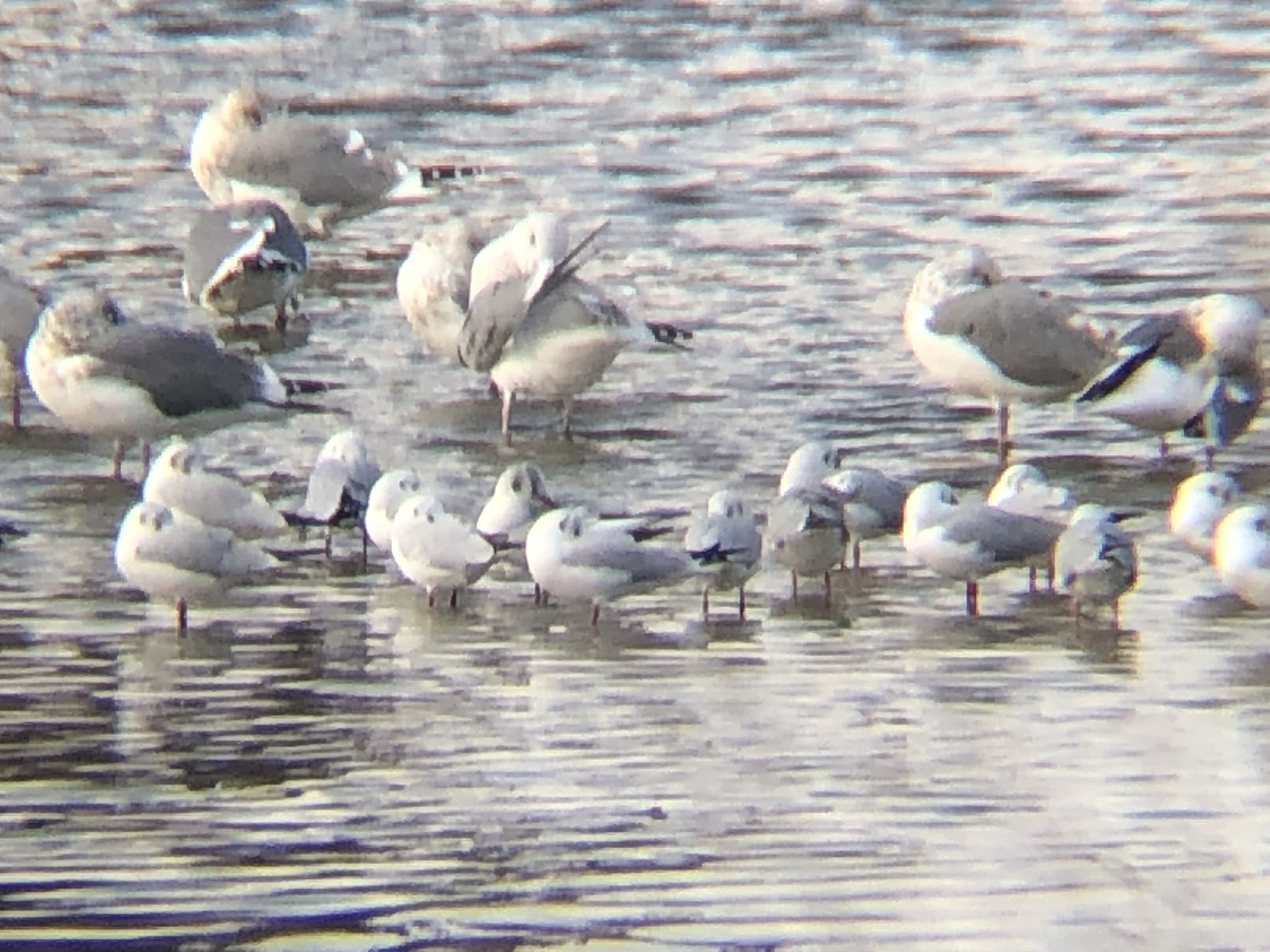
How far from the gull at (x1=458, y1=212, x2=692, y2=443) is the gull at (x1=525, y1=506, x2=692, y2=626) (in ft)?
9.20

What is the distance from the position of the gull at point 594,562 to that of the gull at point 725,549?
52 millimetres

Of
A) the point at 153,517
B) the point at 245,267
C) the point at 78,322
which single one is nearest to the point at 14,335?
the point at 78,322

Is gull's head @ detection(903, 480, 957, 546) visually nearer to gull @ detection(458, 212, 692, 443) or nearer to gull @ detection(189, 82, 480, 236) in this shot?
gull @ detection(458, 212, 692, 443)

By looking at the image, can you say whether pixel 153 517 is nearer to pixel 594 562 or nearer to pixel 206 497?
pixel 206 497

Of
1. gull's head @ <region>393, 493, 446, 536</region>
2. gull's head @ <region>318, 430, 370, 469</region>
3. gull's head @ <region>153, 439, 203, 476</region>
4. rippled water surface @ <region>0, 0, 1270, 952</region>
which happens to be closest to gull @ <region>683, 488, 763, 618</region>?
rippled water surface @ <region>0, 0, 1270, 952</region>

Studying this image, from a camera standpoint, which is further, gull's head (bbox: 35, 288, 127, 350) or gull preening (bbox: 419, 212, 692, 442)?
gull preening (bbox: 419, 212, 692, 442)

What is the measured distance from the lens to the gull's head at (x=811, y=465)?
404 inches

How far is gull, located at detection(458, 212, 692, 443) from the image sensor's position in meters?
12.0

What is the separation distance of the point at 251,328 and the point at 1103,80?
7.31 metres

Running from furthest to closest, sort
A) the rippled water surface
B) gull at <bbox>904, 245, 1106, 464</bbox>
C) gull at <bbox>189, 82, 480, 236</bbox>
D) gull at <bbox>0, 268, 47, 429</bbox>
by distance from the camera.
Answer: gull at <bbox>189, 82, 480, 236</bbox> < gull at <bbox>0, 268, 47, 429</bbox> < gull at <bbox>904, 245, 1106, 464</bbox> < the rippled water surface

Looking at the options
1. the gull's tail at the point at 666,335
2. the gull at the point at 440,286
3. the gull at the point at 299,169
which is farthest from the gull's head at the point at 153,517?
the gull at the point at 299,169

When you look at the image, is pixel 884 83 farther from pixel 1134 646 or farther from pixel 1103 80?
pixel 1134 646

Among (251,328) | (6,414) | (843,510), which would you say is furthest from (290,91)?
(843,510)

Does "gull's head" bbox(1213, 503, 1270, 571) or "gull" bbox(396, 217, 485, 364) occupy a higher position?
"gull" bbox(396, 217, 485, 364)
